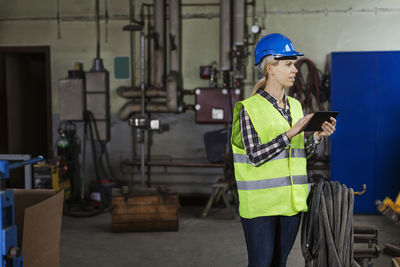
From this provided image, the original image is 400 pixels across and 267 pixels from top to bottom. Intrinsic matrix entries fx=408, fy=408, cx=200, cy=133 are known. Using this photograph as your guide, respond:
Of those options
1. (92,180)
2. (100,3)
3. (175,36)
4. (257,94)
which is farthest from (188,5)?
(257,94)

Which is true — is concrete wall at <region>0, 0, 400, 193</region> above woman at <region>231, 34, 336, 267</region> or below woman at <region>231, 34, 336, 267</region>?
above

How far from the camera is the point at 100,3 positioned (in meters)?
5.59

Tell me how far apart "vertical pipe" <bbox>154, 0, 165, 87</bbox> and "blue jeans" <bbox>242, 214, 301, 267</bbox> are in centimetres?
376

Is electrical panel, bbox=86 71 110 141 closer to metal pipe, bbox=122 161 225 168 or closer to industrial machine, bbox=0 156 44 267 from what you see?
metal pipe, bbox=122 161 225 168

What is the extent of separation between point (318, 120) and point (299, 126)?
99mm

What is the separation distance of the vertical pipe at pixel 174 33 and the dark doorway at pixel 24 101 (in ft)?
5.89

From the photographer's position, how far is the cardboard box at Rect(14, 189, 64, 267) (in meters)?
1.33

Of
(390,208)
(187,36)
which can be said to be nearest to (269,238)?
(390,208)

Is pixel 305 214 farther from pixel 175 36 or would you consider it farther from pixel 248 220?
pixel 175 36

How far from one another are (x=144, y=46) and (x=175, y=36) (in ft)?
1.50

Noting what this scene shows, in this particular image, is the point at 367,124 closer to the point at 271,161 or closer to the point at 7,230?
A: the point at 271,161

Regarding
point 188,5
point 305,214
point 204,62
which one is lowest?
point 305,214

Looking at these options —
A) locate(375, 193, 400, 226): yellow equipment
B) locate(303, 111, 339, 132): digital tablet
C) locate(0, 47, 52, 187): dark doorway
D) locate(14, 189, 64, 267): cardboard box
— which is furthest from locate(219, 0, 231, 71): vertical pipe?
locate(14, 189, 64, 267): cardboard box

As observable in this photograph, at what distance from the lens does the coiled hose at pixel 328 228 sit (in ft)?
6.34
